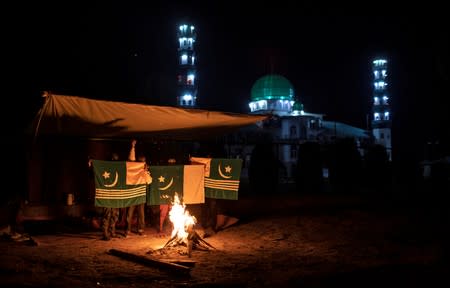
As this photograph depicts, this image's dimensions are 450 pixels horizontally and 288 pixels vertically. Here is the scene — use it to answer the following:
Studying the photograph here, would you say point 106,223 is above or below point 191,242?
above

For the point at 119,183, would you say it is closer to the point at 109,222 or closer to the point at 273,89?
the point at 109,222

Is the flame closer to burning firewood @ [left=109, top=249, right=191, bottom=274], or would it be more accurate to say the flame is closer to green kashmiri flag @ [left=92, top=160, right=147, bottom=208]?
green kashmiri flag @ [left=92, top=160, right=147, bottom=208]

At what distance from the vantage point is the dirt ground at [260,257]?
24.4ft

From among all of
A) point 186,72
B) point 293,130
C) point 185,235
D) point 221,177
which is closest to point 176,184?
point 221,177

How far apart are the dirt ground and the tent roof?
2.83 metres

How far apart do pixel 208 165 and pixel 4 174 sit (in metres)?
9.56

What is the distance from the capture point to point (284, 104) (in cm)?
7269

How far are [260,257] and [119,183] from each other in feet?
12.6

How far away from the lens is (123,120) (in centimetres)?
1207

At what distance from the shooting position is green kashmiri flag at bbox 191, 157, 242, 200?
12305mm

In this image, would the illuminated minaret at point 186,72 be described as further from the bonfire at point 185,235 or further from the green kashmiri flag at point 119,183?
the bonfire at point 185,235

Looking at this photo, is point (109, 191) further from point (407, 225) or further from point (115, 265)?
point (407, 225)

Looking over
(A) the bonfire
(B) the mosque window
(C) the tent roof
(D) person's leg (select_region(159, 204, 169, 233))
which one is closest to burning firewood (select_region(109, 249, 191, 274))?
(A) the bonfire

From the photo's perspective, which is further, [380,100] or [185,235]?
[380,100]
